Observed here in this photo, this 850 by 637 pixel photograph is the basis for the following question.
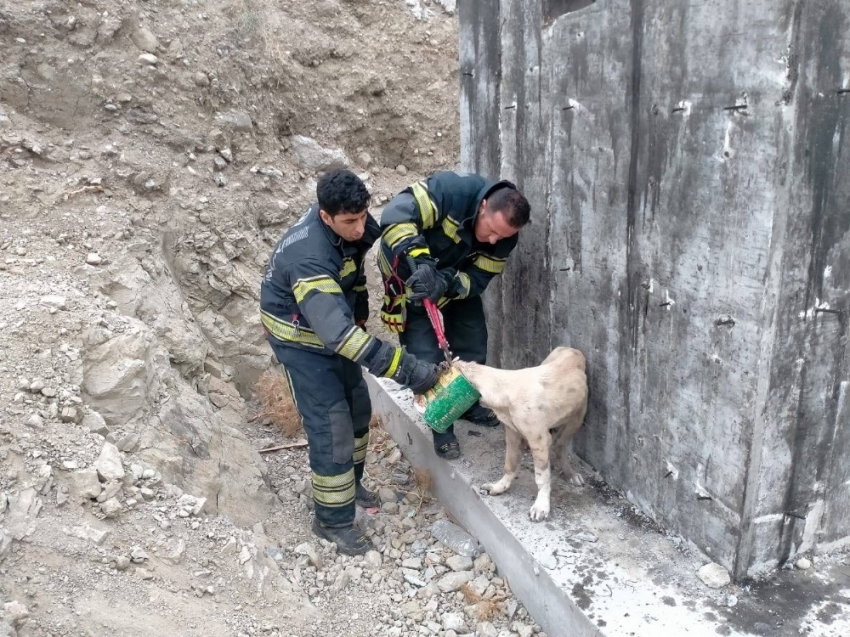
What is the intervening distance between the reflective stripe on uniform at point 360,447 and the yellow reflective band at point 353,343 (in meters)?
1.20

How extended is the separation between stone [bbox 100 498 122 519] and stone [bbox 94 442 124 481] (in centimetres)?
14

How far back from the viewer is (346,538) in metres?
4.25

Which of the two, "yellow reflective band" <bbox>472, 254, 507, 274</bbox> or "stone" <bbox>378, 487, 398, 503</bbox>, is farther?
"stone" <bbox>378, 487, 398, 503</bbox>

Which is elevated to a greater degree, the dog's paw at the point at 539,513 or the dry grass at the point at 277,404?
the dog's paw at the point at 539,513

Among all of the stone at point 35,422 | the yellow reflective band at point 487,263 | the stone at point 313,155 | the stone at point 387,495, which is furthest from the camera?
the stone at point 313,155

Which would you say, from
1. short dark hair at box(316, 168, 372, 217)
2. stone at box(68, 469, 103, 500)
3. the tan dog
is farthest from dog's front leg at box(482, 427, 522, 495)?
stone at box(68, 469, 103, 500)

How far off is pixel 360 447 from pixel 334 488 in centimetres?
55

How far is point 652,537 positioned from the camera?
3746 millimetres

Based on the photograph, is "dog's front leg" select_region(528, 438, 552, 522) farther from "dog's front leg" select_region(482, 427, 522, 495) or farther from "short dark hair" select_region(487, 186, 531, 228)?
"short dark hair" select_region(487, 186, 531, 228)

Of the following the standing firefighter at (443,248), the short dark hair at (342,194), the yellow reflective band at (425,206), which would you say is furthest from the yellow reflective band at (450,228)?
the short dark hair at (342,194)

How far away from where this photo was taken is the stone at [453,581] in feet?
13.2

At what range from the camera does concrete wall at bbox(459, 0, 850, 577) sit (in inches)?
108

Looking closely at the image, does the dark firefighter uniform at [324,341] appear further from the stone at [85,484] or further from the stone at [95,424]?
the stone at [85,484]

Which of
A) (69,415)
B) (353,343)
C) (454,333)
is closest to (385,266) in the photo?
(454,333)
